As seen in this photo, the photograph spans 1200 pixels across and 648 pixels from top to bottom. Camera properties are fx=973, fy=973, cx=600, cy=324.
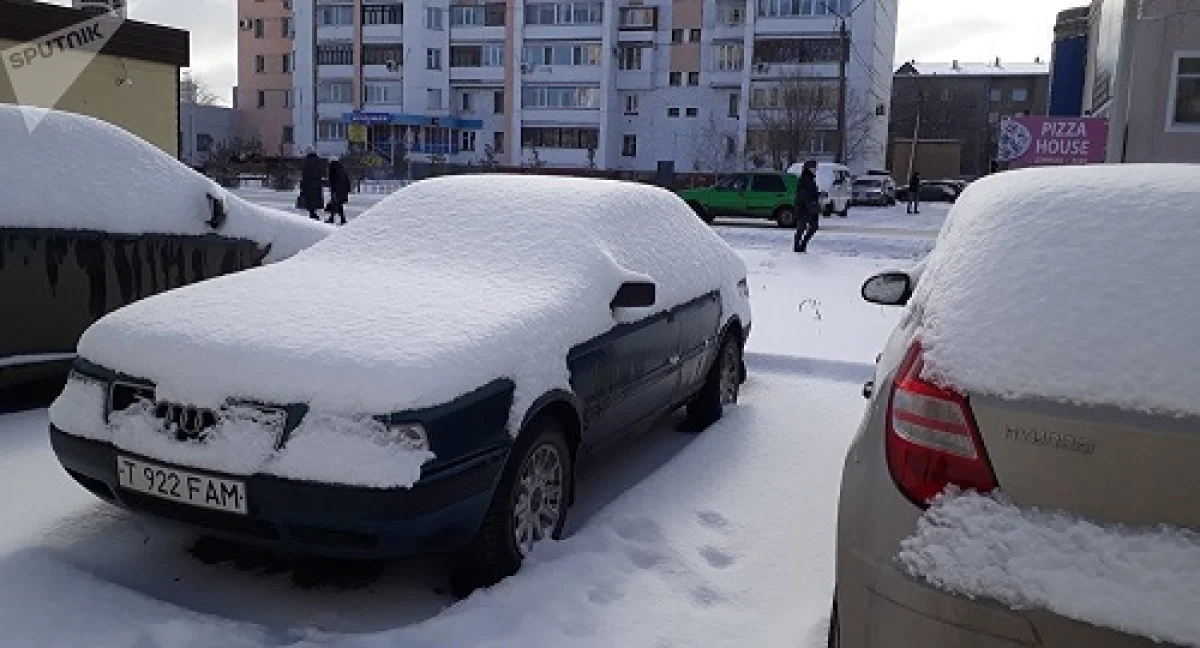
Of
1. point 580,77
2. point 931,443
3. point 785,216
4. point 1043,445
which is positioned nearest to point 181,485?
point 931,443

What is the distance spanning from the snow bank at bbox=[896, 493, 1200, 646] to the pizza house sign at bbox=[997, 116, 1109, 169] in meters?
16.8

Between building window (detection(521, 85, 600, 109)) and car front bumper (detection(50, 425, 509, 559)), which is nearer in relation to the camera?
car front bumper (detection(50, 425, 509, 559))

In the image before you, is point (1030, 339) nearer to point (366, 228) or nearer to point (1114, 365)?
point (1114, 365)

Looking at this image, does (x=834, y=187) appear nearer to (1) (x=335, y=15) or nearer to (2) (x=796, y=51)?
(2) (x=796, y=51)

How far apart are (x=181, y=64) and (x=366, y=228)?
14.3 metres

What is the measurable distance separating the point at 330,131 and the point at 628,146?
20999 millimetres

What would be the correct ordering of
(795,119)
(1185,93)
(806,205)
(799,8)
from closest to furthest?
(806,205) → (1185,93) → (795,119) → (799,8)

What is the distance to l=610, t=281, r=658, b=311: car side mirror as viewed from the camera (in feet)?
14.1

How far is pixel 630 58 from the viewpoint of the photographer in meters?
62.4

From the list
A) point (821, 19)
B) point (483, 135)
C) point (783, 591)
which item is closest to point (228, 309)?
point (783, 591)

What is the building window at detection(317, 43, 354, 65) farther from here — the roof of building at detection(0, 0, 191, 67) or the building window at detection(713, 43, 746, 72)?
the roof of building at detection(0, 0, 191, 67)

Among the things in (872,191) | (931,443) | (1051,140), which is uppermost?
(1051,140)

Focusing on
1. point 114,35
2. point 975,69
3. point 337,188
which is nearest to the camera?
point 114,35

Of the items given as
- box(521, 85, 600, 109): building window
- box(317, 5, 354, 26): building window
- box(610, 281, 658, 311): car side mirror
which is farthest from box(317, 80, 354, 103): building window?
box(610, 281, 658, 311): car side mirror
